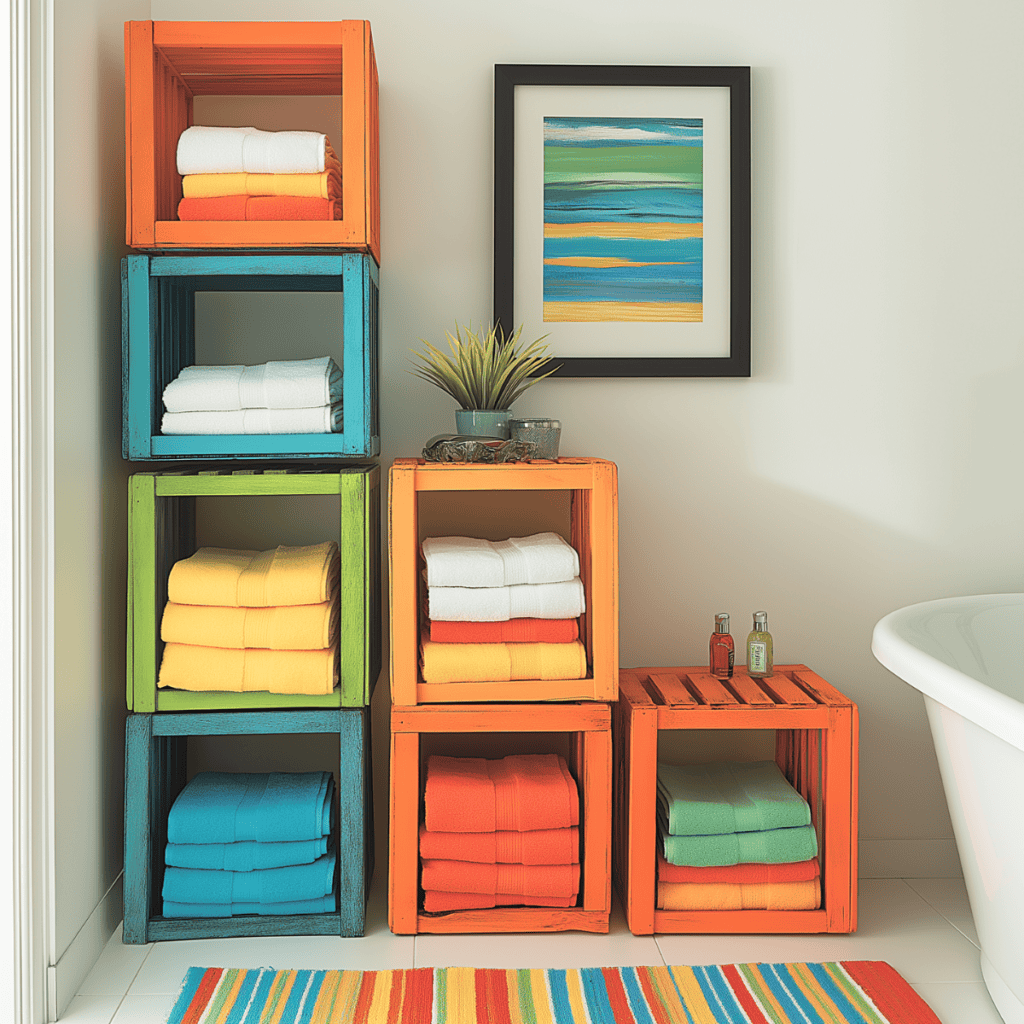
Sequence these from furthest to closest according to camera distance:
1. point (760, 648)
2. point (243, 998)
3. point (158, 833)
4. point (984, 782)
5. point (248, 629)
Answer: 1. point (760, 648)
2. point (158, 833)
3. point (248, 629)
4. point (243, 998)
5. point (984, 782)

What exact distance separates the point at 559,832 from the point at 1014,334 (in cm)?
146

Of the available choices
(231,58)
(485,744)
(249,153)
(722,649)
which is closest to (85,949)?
(485,744)

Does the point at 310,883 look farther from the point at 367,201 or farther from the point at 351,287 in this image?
the point at 367,201

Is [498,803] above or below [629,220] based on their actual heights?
below

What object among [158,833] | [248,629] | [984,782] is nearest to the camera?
[984,782]

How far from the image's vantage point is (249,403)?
168cm

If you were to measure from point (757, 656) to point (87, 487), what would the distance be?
1312 mm

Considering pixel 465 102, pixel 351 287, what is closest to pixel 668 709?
pixel 351 287

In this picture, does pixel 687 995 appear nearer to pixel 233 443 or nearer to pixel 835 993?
pixel 835 993

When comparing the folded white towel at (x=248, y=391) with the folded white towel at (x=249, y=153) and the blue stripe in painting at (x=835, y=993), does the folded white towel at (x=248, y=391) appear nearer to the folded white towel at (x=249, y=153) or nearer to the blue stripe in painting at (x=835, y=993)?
the folded white towel at (x=249, y=153)

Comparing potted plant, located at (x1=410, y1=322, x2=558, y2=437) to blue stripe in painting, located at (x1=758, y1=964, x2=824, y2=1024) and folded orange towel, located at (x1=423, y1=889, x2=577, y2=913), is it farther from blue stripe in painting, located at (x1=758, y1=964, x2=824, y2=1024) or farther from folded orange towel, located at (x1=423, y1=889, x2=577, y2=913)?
blue stripe in painting, located at (x1=758, y1=964, x2=824, y2=1024)

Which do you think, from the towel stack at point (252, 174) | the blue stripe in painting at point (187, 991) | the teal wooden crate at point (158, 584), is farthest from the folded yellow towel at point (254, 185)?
the blue stripe in painting at point (187, 991)

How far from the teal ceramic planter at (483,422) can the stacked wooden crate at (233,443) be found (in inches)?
7.4

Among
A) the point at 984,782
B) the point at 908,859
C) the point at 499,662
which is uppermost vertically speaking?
the point at 499,662
